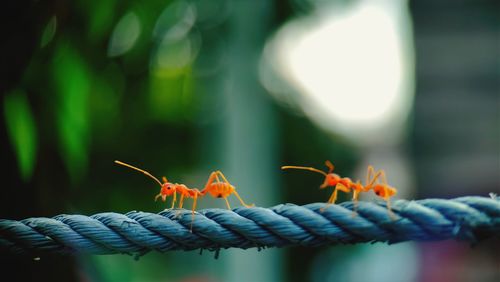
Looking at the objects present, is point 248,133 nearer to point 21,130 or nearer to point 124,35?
point 124,35

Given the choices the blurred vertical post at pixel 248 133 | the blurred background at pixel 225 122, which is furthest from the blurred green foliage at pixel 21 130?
the blurred vertical post at pixel 248 133

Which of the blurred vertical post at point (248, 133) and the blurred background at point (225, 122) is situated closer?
the blurred background at point (225, 122)

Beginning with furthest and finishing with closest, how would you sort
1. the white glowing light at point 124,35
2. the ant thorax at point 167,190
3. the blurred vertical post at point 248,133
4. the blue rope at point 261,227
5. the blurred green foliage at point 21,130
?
the blurred vertical post at point 248,133
the white glowing light at point 124,35
the blurred green foliage at point 21,130
the ant thorax at point 167,190
the blue rope at point 261,227

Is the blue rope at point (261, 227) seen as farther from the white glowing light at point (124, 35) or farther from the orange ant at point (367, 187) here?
the white glowing light at point (124, 35)

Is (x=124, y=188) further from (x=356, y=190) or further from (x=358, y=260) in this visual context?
(x=358, y=260)

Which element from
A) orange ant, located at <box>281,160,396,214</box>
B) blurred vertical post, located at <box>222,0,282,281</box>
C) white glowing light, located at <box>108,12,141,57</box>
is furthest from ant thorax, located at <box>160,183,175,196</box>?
blurred vertical post, located at <box>222,0,282,281</box>

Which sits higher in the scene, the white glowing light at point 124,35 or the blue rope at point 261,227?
the white glowing light at point 124,35

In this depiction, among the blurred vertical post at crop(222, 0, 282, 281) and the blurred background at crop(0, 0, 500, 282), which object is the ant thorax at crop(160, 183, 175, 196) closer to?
the blurred background at crop(0, 0, 500, 282)
